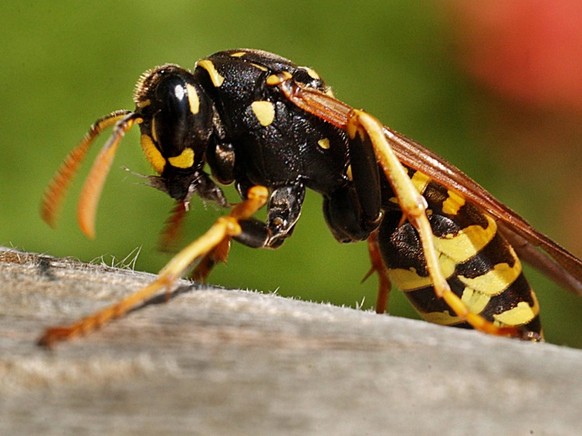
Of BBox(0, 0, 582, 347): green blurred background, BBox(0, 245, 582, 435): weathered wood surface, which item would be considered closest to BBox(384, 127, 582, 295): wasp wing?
BBox(0, 0, 582, 347): green blurred background

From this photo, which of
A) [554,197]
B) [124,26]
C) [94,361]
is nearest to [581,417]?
[94,361]

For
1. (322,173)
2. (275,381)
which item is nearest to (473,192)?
(322,173)

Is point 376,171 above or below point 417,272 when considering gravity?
above

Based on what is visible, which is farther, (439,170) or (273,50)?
(273,50)

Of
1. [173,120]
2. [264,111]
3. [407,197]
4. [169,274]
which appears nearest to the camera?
[169,274]

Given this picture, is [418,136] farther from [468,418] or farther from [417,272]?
[468,418]

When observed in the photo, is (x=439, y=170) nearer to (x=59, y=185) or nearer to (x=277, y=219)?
(x=277, y=219)

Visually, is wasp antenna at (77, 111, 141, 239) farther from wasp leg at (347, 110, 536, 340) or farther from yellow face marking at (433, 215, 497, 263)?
yellow face marking at (433, 215, 497, 263)
